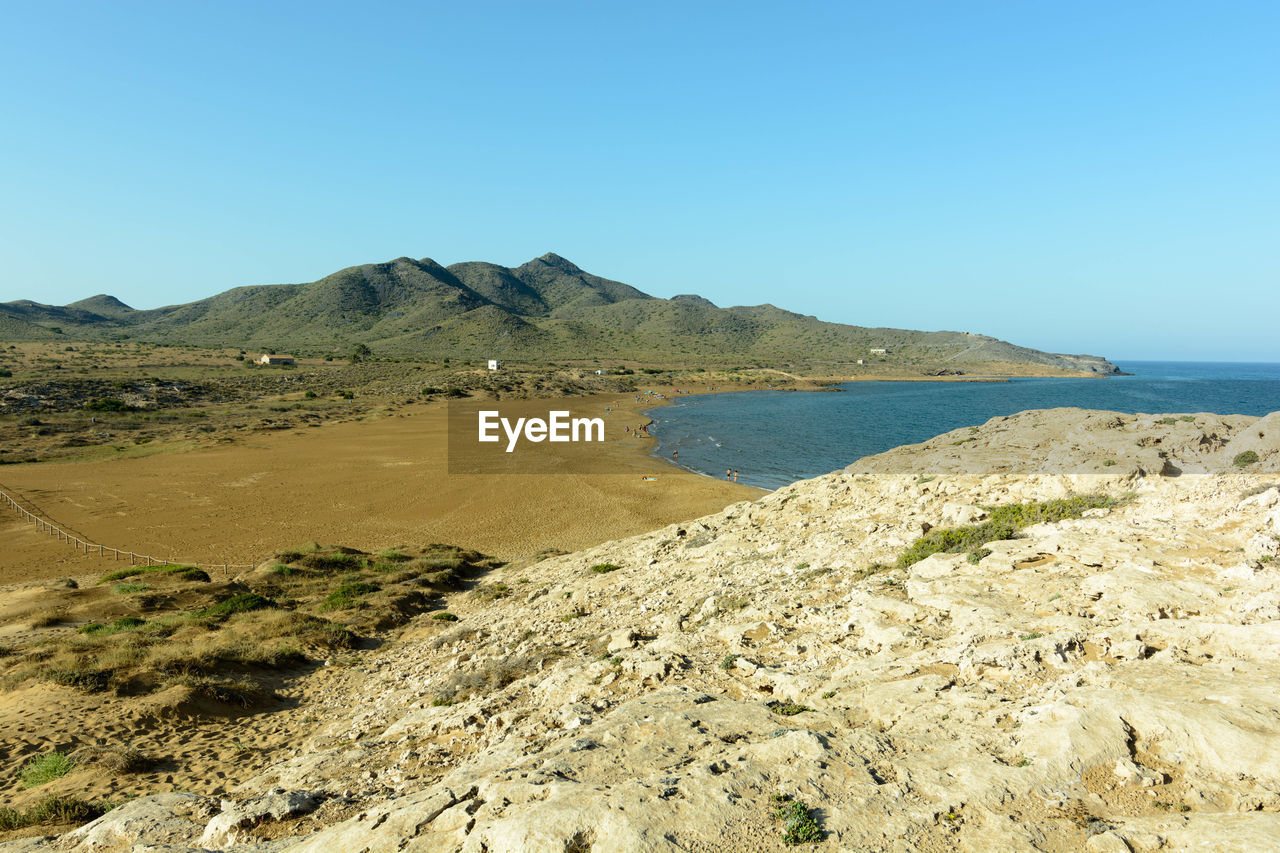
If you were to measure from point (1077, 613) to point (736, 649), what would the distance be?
17.2 ft

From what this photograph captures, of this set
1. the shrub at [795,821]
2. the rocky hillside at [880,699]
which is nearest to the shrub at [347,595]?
the rocky hillside at [880,699]

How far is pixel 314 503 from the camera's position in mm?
35625

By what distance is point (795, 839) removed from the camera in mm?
5465

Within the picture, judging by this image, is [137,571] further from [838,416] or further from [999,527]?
[838,416]

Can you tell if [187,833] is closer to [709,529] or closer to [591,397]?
[709,529]

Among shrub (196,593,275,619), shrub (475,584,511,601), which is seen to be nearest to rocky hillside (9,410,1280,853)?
shrub (475,584,511,601)

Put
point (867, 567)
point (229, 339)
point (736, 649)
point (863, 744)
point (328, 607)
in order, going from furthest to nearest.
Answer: point (229, 339) → point (328, 607) → point (867, 567) → point (736, 649) → point (863, 744)

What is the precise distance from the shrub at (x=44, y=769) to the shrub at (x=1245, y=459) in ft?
74.1

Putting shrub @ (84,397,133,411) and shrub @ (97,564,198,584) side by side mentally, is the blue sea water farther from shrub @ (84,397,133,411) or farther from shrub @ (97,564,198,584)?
shrub @ (84,397,133,411)

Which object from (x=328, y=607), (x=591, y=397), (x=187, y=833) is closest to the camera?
(x=187, y=833)

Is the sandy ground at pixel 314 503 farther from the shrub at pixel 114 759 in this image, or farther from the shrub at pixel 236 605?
the shrub at pixel 114 759

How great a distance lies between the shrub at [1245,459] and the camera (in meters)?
12.3

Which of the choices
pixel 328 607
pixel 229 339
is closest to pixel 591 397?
pixel 328 607

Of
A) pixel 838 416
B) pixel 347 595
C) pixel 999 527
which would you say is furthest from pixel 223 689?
pixel 838 416
